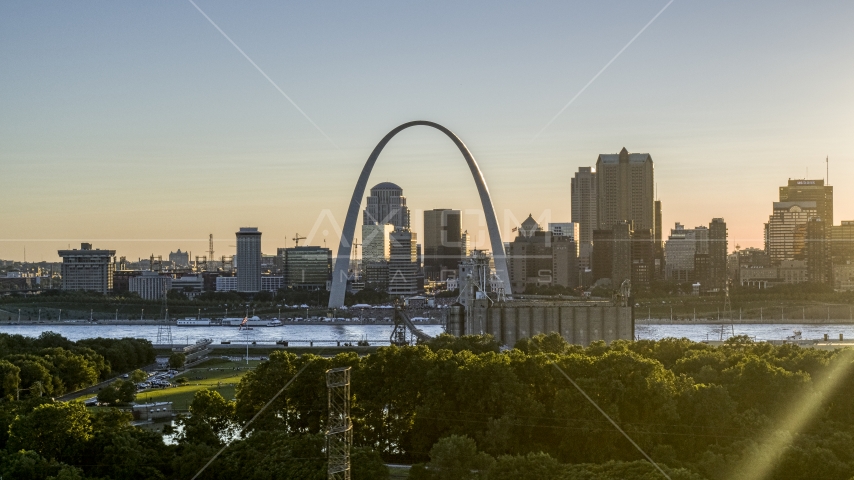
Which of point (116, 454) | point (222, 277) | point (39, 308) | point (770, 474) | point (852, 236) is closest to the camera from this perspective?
point (770, 474)

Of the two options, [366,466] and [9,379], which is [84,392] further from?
[366,466]

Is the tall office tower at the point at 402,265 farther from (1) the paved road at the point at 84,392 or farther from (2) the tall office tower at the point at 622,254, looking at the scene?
(1) the paved road at the point at 84,392

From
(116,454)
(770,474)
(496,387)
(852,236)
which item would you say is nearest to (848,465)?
(770,474)

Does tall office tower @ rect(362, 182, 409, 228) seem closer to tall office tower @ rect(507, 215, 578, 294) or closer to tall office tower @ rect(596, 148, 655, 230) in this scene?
tall office tower @ rect(596, 148, 655, 230)

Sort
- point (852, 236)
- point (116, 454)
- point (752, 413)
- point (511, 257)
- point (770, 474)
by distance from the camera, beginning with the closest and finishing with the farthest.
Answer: point (770, 474), point (116, 454), point (752, 413), point (511, 257), point (852, 236)

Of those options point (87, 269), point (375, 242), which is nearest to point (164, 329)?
point (375, 242)

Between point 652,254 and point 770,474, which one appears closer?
point 770,474

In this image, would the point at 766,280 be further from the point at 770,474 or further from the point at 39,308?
the point at 770,474
